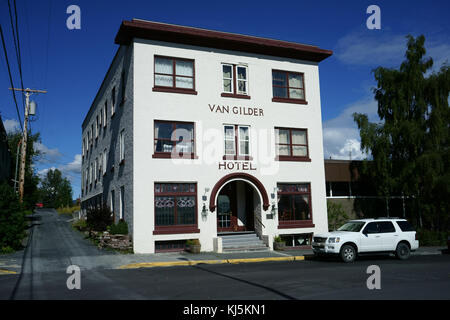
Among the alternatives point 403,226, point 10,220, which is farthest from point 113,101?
point 403,226

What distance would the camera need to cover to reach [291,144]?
22859 millimetres

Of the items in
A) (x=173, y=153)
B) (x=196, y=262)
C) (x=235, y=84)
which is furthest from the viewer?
(x=235, y=84)

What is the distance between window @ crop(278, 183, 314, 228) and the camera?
2222 cm

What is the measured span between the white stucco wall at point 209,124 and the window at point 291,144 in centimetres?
30

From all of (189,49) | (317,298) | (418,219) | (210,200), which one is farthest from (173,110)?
(418,219)

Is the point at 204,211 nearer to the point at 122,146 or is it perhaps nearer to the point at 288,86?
the point at 122,146

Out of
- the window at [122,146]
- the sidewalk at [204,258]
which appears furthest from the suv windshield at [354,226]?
the window at [122,146]

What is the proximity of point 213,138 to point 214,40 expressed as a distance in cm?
530

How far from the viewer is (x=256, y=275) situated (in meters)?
12.7

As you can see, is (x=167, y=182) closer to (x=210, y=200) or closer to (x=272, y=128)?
(x=210, y=200)

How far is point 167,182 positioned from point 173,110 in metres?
3.68

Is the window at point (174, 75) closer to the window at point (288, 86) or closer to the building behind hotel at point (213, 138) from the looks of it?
the building behind hotel at point (213, 138)

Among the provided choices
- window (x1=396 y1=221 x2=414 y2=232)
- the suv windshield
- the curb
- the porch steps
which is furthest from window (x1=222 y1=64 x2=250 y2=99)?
window (x1=396 y1=221 x2=414 y2=232)

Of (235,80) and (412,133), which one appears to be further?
(412,133)
